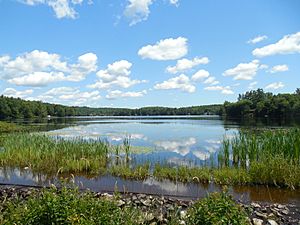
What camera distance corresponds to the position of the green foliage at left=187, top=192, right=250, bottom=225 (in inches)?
169

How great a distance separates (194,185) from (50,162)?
731 centimetres

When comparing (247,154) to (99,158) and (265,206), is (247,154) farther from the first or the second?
(99,158)

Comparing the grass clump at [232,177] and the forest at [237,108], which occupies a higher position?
the forest at [237,108]

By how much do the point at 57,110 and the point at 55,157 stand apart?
136m

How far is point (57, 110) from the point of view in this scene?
145625 millimetres

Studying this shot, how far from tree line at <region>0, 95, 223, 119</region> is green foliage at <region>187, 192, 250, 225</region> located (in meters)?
105

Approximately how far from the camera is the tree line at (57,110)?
103875mm

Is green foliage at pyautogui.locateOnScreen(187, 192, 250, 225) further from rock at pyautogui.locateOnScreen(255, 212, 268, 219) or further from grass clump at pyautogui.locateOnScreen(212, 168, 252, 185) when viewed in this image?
grass clump at pyautogui.locateOnScreen(212, 168, 252, 185)

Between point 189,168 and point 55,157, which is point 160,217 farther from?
point 55,157

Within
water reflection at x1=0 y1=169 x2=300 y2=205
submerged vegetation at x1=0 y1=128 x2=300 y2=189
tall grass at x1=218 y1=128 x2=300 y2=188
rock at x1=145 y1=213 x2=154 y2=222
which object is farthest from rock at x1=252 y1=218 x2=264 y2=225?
tall grass at x1=218 y1=128 x2=300 y2=188

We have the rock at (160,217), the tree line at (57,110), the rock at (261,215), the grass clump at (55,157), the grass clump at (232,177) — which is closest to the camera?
the rock at (160,217)

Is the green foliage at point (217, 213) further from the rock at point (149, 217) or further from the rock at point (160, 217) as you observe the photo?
the rock at point (160, 217)

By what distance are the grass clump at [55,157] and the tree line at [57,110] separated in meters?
91.0

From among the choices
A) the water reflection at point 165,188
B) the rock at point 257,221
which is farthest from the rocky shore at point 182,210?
the water reflection at point 165,188
